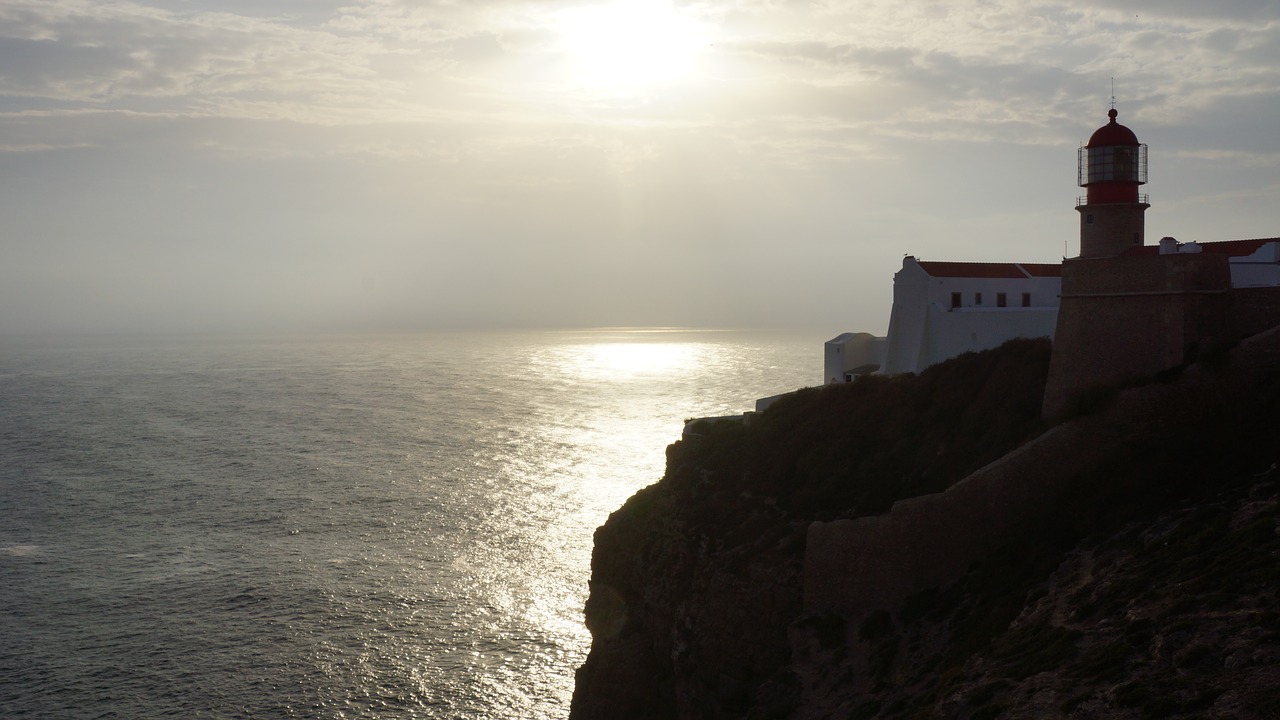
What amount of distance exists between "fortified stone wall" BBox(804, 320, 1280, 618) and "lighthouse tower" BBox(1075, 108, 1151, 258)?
892 cm

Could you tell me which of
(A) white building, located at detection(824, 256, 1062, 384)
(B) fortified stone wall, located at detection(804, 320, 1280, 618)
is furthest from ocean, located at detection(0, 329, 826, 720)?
(A) white building, located at detection(824, 256, 1062, 384)

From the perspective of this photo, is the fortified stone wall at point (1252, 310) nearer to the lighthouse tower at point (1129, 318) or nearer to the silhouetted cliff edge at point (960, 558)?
the lighthouse tower at point (1129, 318)

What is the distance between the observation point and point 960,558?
19906mm

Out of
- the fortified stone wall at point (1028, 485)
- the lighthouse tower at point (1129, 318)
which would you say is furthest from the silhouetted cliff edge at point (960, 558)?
the lighthouse tower at point (1129, 318)

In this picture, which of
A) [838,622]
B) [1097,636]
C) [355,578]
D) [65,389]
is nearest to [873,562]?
[838,622]

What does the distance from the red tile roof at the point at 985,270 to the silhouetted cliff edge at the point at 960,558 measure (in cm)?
812

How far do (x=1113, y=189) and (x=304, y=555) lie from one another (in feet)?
123

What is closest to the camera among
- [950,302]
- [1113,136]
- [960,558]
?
[960,558]

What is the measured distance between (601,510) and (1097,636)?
41.1m

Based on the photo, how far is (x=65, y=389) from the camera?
124m

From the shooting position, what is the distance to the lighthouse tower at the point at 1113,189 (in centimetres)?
2648

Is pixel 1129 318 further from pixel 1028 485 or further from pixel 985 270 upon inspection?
pixel 985 270

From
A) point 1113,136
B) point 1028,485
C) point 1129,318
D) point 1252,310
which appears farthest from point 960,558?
point 1113,136

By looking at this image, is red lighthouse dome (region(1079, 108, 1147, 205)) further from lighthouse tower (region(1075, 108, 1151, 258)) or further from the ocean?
the ocean
